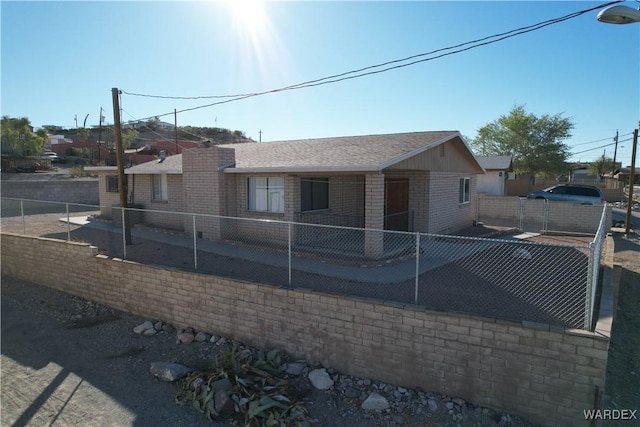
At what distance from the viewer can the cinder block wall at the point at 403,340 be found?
532 centimetres

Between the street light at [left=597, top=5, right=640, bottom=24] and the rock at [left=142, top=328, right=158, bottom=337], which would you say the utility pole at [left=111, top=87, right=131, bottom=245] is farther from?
the street light at [left=597, top=5, right=640, bottom=24]

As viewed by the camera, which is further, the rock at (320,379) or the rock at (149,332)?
the rock at (149,332)

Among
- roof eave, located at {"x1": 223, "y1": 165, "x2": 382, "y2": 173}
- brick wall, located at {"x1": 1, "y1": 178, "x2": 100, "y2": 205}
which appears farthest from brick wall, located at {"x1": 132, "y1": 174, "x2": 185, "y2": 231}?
brick wall, located at {"x1": 1, "y1": 178, "x2": 100, "y2": 205}

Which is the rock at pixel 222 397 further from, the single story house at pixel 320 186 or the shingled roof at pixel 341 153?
the shingled roof at pixel 341 153

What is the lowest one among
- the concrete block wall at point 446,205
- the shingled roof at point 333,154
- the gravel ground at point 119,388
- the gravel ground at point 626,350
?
the gravel ground at point 119,388

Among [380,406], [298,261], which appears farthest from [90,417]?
[298,261]

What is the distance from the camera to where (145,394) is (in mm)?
6645

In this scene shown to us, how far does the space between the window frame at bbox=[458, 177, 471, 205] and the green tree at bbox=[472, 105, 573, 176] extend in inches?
899

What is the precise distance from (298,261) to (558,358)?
577cm

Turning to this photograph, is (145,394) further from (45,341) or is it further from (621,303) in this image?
(621,303)

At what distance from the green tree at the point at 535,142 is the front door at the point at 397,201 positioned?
2687cm

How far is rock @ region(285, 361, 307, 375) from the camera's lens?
698 cm

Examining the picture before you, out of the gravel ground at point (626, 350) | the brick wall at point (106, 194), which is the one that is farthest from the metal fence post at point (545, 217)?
the brick wall at point (106, 194)

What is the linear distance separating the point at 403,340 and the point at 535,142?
3526cm
